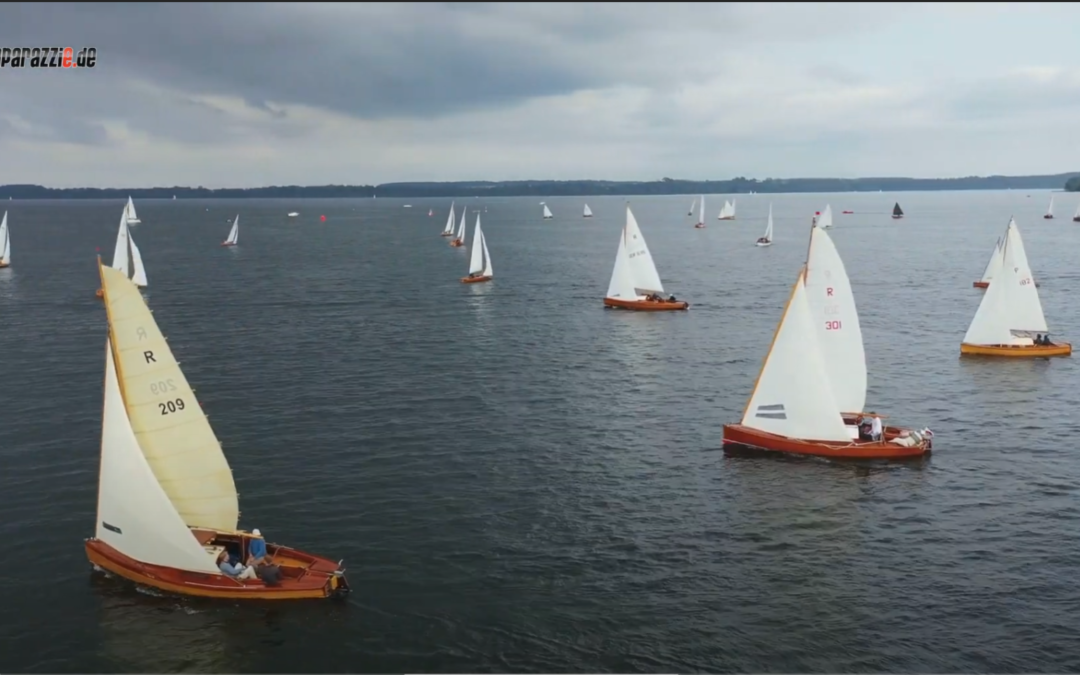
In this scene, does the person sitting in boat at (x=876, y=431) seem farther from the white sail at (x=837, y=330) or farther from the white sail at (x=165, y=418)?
the white sail at (x=165, y=418)

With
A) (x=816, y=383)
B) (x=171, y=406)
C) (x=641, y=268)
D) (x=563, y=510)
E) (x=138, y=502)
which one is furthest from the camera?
(x=641, y=268)

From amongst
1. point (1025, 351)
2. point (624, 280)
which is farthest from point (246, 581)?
point (624, 280)

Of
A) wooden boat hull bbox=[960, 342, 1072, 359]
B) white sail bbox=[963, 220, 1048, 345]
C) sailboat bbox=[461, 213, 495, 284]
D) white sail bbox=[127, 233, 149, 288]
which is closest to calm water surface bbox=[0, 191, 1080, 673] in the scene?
wooden boat hull bbox=[960, 342, 1072, 359]

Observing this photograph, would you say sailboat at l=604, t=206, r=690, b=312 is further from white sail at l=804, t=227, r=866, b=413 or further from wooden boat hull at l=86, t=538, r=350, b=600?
wooden boat hull at l=86, t=538, r=350, b=600

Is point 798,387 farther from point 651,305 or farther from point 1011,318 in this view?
point 651,305

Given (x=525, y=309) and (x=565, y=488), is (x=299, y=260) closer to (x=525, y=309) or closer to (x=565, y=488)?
(x=525, y=309)

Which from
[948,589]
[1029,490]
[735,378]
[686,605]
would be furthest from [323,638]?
[735,378]

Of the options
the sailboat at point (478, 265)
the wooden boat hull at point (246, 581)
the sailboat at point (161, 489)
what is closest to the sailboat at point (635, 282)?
the sailboat at point (478, 265)
